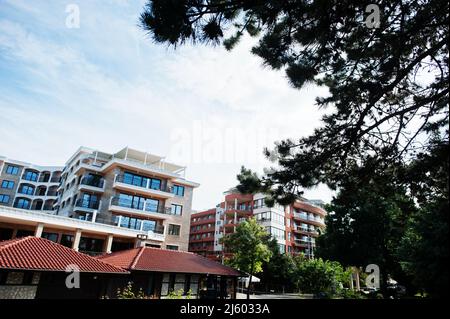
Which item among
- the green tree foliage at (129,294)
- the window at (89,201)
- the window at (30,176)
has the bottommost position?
the green tree foliage at (129,294)

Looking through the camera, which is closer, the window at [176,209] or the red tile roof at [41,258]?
the red tile roof at [41,258]

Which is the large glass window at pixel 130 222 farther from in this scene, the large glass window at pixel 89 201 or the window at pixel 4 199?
the window at pixel 4 199

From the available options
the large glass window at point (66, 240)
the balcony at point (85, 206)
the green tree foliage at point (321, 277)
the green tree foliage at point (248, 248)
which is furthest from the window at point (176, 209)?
the green tree foliage at point (321, 277)

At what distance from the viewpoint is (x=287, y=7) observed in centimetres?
482

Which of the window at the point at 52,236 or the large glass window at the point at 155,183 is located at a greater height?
the large glass window at the point at 155,183

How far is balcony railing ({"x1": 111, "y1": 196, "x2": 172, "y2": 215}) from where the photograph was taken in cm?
3006

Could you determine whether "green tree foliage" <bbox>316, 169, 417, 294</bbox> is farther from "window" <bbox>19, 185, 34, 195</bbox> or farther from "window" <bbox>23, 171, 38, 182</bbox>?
"window" <bbox>23, 171, 38, 182</bbox>

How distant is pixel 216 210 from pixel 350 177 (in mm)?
53702

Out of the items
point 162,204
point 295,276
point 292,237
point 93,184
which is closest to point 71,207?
point 93,184

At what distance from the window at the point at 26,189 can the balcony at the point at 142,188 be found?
32834 millimetres

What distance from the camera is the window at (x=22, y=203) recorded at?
1971 inches

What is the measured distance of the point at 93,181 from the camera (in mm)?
32094

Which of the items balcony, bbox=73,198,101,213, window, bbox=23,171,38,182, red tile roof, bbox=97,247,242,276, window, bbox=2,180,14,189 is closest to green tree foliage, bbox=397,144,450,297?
red tile roof, bbox=97,247,242,276
